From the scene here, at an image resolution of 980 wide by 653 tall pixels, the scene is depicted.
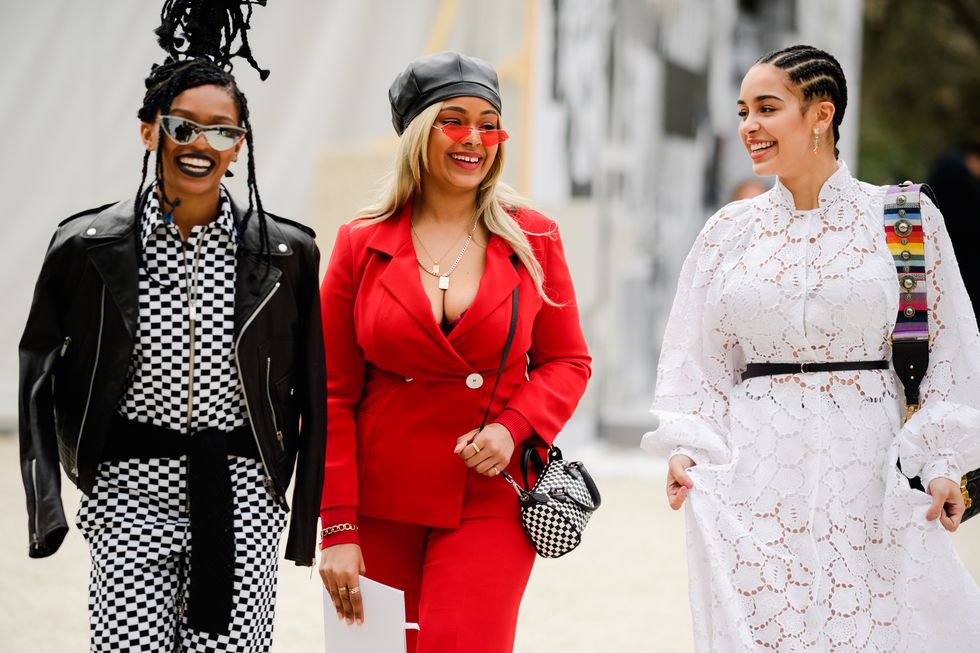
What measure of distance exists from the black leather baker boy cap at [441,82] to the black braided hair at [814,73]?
33.5 inches

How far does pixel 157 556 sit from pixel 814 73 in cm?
232

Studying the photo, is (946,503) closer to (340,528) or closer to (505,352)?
(505,352)

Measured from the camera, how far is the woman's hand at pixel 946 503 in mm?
3713

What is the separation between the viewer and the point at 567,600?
7602 mm

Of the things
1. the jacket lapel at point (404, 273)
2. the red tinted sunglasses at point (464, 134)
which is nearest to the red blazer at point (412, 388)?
the jacket lapel at point (404, 273)

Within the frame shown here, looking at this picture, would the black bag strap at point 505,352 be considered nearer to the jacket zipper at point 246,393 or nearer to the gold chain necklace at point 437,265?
the gold chain necklace at point 437,265

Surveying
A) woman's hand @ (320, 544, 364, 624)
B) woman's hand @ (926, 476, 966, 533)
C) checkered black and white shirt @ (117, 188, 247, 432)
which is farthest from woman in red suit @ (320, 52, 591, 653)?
woman's hand @ (926, 476, 966, 533)

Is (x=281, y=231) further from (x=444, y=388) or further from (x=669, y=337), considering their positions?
(x=669, y=337)

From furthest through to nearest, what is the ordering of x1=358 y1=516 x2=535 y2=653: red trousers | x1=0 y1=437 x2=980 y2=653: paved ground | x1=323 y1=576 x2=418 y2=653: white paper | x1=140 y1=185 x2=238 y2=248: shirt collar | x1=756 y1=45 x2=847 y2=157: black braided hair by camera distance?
x1=0 y1=437 x2=980 y2=653: paved ground, x1=756 y1=45 x2=847 y2=157: black braided hair, x1=358 y1=516 x2=535 y2=653: red trousers, x1=323 y1=576 x2=418 y2=653: white paper, x1=140 y1=185 x2=238 y2=248: shirt collar

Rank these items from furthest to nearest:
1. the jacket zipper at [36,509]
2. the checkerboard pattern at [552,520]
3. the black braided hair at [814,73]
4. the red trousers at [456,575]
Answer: the black braided hair at [814,73], the checkerboard pattern at [552,520], the red trousers at [456,575], the jacket zipper at [36,509]

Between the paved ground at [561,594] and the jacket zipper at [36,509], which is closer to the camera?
the jacket zipper at [36,509]

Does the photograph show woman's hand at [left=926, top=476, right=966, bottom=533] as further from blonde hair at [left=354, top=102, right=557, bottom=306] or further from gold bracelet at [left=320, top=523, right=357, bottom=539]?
gold bracelet at [left=320, top=523, right=357, bottom=539]

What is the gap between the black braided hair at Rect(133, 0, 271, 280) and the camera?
3525mm

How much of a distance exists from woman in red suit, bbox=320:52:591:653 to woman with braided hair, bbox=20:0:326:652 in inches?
12.5
